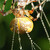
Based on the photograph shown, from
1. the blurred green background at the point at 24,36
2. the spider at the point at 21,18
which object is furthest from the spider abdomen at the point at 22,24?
the blurred green background at the point at 24,36

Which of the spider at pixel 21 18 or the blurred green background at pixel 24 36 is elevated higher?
the spider at pixel 21 18

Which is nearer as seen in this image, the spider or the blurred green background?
the spider

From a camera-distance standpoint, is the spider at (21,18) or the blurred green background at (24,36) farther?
the blurred green background at (24,36)

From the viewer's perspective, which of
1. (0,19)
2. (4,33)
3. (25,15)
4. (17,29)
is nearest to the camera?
(17,29)

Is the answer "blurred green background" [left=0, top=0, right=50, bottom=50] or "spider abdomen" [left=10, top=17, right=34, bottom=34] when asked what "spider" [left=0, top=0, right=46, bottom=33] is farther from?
"blurred green background" [left=0, top=0, right=50, bottom=50]

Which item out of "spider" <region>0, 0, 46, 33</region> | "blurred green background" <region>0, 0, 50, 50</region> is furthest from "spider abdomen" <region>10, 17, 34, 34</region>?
"blurred green background" <region>0, 0, 50, 50</region>

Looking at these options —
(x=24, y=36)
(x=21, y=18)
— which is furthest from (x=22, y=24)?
(x=24, y=36)

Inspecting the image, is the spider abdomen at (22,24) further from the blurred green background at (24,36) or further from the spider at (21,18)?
the blurred green background at (24,36)

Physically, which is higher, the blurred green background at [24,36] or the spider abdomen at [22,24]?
the spider abdomen at [22,24]

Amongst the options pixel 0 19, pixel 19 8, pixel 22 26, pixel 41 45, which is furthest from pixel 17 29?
pixel 41 45

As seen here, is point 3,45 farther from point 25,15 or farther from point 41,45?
point 25,15

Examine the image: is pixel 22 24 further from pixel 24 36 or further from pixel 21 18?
pixel 24 36
